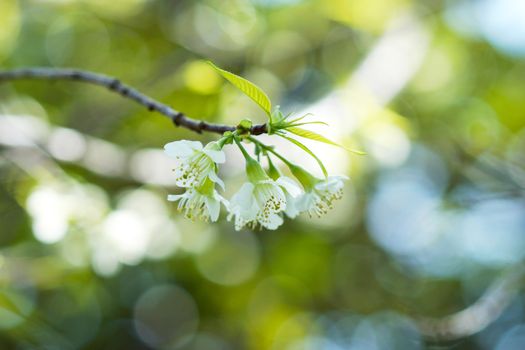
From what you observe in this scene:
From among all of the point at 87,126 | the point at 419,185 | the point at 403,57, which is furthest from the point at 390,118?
the point at 419,185

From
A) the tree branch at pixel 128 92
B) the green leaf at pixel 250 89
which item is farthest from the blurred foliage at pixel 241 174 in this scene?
the green leaf at pixel 250 89

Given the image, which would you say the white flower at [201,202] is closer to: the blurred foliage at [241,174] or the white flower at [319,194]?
the white flower at [319,194]

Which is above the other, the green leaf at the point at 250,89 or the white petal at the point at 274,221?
the green leaf at the point at 250,89

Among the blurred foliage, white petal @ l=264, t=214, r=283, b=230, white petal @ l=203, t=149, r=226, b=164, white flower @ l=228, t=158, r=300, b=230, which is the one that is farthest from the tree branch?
the blurred foliage

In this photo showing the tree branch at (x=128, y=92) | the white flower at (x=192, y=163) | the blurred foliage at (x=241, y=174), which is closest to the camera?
the tree branch at (x=128, y=92)

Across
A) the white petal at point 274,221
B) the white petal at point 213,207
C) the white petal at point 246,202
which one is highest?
the white petal at point 246,202

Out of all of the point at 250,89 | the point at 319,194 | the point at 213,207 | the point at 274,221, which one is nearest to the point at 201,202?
the point at 213,207
